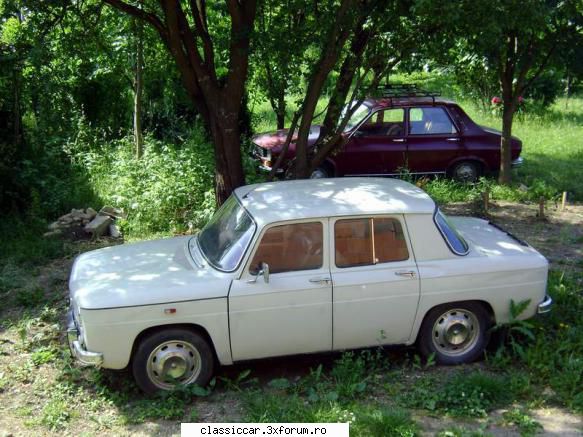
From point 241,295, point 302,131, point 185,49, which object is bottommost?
point 241,295

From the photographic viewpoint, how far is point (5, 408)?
17.1 feet

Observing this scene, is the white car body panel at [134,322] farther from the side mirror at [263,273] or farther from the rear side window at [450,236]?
the rear side window at [450,236]

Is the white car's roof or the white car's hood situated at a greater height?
the white car's roof

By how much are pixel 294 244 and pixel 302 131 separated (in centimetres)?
304

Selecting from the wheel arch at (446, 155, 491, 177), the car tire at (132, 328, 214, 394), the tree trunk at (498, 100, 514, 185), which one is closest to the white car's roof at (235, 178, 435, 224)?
the car tire at (132, 328, 214, 394)

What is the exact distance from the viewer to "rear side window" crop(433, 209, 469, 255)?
5.56 meters

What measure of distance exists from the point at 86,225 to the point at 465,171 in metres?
6.53

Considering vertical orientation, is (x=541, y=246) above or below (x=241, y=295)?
below

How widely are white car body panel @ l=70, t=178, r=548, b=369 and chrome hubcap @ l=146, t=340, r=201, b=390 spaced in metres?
0.18

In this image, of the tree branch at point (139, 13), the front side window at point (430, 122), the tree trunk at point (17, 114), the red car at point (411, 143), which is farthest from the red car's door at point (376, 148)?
the tree trunk at point (17, 114)

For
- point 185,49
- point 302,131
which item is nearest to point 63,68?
point 185,49

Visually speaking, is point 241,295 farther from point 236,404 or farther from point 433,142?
point 433,142

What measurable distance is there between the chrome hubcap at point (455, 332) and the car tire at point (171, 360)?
1.96 meters

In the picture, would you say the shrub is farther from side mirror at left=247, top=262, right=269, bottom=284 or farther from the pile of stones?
side mirror at left=247, top=262, right=269, bottom=284
